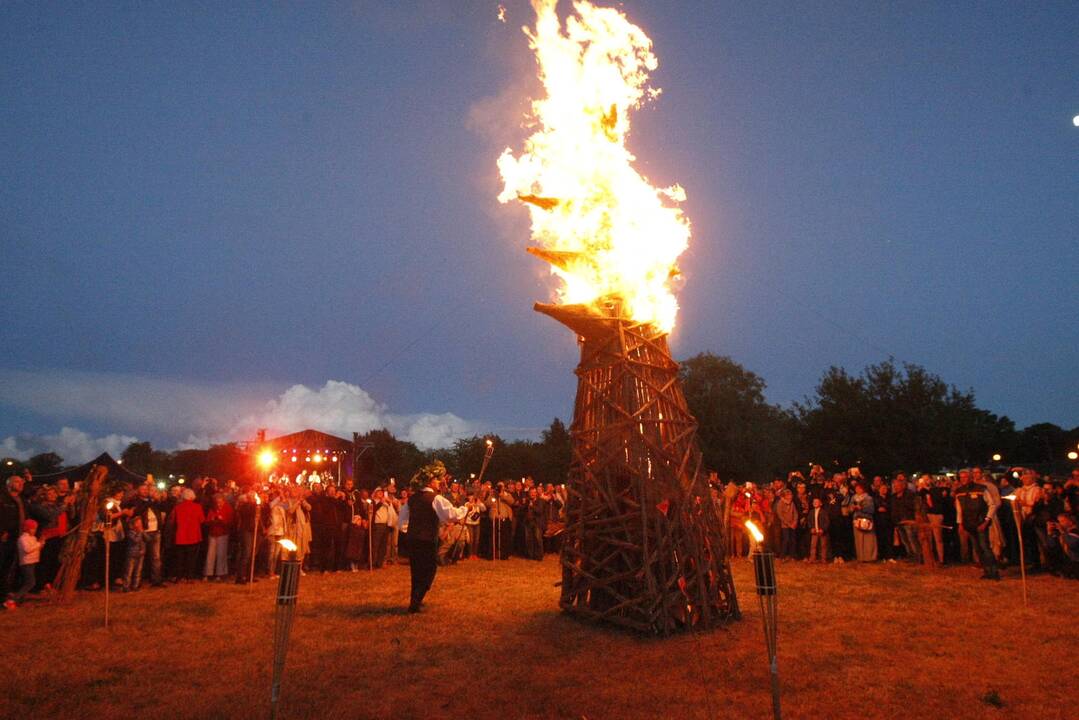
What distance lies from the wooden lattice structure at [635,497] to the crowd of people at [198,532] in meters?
1.10

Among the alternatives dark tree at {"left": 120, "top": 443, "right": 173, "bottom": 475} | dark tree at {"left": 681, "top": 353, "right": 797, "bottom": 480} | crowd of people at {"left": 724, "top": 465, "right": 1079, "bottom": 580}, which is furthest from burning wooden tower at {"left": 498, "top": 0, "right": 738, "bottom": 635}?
dark tree at {"left": 120, "top": 443, "right": 173, "bottom": 475}

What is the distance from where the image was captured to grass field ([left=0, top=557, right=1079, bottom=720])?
564cm

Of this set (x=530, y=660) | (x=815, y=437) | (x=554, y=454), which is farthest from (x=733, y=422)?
(x=530, y=660)

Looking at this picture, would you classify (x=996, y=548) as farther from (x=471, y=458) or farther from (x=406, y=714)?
(x=471, y=458)

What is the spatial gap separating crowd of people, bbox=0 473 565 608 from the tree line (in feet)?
27.0

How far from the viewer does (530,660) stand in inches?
277

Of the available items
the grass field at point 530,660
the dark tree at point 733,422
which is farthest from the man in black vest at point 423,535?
the dark tree at point 733,422

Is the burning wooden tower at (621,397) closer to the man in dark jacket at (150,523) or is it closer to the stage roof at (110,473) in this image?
the man in dark jacket at (150,523)

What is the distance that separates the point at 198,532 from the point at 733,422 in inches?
1585

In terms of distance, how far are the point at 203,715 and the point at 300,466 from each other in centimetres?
6114

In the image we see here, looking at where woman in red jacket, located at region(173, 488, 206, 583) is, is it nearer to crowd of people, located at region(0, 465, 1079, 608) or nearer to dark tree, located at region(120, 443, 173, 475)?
crowd of people, located at region(0, 465, 1079, 608)

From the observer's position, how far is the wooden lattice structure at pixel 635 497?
26.0 ft

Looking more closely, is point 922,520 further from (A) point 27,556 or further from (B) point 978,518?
(A) point 27,556

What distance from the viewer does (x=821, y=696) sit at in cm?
580
